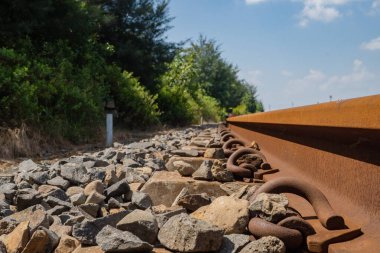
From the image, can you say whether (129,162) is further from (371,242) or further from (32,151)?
(32,151)

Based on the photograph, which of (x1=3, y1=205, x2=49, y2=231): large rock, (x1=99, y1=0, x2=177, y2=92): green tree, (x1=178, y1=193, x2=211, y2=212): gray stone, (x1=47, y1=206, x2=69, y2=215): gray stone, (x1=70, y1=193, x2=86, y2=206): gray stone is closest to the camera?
(x1=3, y1=205, x2=49, y2=231): large rock

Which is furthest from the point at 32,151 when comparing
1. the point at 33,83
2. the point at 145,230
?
the point at 145,230

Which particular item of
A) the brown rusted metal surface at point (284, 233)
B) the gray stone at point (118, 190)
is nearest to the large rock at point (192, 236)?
the brown rusted metal surface at point (284, 233)

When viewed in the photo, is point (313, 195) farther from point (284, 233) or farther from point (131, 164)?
point (131, 164)

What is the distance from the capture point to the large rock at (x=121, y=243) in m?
1.38

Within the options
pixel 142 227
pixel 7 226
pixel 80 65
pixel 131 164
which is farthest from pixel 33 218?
pixel 80 65

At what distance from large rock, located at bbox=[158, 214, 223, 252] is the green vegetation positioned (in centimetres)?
679

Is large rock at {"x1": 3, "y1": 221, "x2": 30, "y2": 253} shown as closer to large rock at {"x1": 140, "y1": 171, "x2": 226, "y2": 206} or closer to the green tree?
large rock at {"x1": 140, "y1": 171, "x2": 226, "y2": 206}

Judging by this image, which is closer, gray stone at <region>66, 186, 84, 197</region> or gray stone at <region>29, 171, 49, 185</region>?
gray stone at <region>66, 186, 84, 197</region>

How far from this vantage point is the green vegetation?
8.29 m

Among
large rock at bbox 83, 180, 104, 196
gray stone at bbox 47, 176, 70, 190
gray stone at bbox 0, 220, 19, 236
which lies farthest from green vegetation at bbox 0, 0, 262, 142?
gray stone at bbox 0, 220, 19, 236

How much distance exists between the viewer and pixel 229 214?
5.31 ft

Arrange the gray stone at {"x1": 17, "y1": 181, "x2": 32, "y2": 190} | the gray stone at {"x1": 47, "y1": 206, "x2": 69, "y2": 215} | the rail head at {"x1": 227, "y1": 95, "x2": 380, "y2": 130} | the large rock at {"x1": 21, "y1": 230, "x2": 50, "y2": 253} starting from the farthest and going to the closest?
1. the gray stone at {"x1": 17, "y1": 181, "x2": 32, "y2": 190}
2. the gray stone at {"x1": 47, "y1": 206, "x2": 69, "y2": 215}
3. the large rock at {"x1": 21, "y1": 230, "x2": 50, "y2": 253}
4. the rail head at {"x1": 227, "y1": 95, "x2": 380, "y2": 130}

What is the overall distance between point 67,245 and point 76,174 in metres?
1.59
